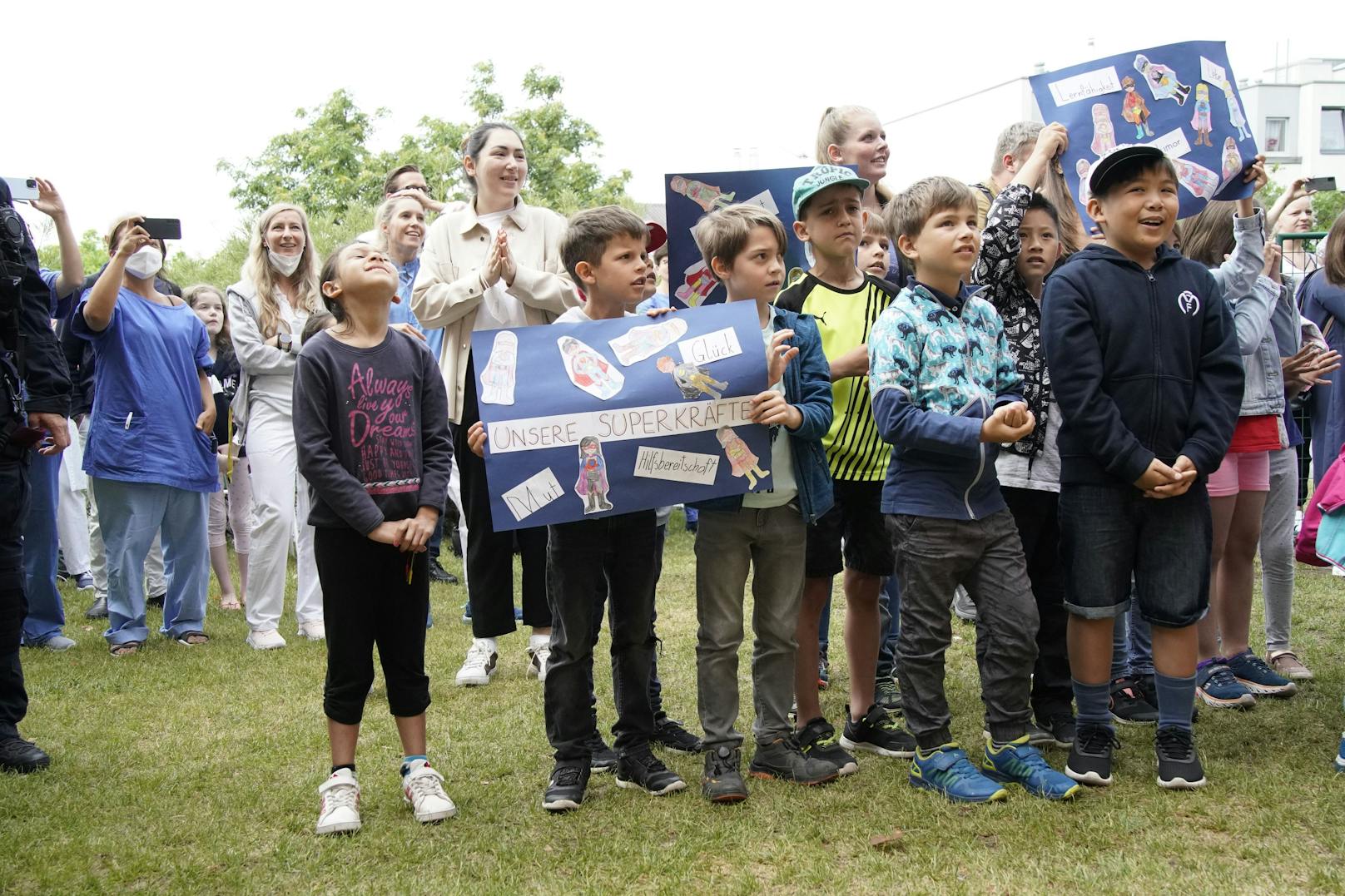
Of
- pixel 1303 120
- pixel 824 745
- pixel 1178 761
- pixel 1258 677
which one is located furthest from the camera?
pixel 1303 120

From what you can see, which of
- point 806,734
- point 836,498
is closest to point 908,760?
point 806,734

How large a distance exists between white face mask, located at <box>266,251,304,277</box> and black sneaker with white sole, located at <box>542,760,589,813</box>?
13.6ft

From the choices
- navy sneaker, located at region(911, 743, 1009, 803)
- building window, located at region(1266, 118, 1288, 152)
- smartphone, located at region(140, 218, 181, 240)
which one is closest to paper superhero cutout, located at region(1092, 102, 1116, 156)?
navy sneaker, located at region(911, 743, 1009, 803)

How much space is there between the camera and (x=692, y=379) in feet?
13.4

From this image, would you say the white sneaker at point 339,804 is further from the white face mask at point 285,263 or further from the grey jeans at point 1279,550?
the grey jeans at point 1279,550

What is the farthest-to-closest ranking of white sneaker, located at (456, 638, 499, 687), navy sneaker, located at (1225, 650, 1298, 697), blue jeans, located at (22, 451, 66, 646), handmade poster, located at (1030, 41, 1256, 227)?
blue jeans, located at (22, 451, 66, 646)
white sneaker, located at (456, 638, 499, 687)
navy sneaker, located at (1225, 650, 1298, 697)
handmade poster, located at (1030, 41, 1256, 227)

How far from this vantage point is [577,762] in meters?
4.20

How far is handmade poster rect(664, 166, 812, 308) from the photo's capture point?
15.9ft

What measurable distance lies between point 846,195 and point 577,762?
2.25 meters

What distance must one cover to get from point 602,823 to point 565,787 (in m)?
0.23

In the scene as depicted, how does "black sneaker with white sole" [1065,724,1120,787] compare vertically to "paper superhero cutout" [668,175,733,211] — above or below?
below

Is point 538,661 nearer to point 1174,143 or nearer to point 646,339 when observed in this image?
point 646,339

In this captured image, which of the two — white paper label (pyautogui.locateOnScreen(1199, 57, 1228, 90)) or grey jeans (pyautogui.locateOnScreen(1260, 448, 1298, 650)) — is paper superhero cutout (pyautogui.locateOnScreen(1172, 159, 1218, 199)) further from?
grey jeans (pyautogui.locateOnScreen(1260, 448, 1298, 650))

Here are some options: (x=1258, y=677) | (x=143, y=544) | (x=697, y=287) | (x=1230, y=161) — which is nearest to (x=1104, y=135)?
(x=1230, y=161)
